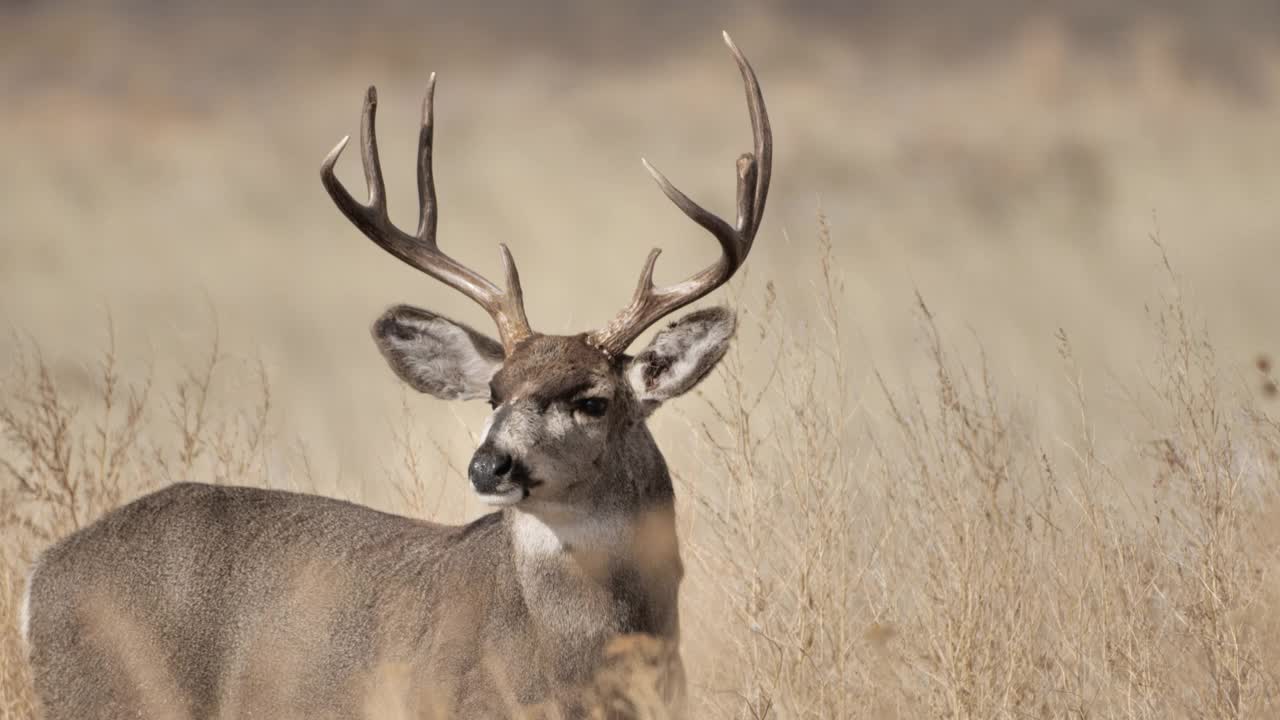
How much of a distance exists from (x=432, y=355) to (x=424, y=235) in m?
0.58

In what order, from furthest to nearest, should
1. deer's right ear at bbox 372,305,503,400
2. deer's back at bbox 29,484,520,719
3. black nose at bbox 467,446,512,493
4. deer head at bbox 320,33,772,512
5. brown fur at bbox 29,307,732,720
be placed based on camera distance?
deer's right ear at bbox 372,305,503,400 < deer's back at bbox 29,484,520,719 < brown fur at bbox 29,307,732,720 < deer head at bbox 320,33,772,512 < black nose at bbox 467,446,512,493

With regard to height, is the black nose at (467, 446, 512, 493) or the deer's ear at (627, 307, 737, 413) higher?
the deer's ear at (627, 307, 737, 413)

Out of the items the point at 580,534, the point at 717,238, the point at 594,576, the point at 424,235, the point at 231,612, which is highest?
the point at 717,238

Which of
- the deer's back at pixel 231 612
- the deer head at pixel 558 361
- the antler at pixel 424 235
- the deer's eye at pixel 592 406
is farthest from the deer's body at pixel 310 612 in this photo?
the antler at pixel 424 235

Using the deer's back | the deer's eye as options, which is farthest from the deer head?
the deer's back

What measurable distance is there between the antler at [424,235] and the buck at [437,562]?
1 centimetres

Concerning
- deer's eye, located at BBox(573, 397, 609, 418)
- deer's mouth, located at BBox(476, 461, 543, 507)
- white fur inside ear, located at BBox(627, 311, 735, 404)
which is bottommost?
deer's mouth, located at BBox(476, 461, 543, 507)

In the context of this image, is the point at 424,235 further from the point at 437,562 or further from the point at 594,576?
the point at 594,576

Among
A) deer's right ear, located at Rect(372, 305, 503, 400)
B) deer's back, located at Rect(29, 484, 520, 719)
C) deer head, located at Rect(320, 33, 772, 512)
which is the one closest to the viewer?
deer head, located at Rect(320, 33, 772, 512)

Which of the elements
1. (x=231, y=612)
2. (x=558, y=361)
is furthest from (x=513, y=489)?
(x=231, y=612)

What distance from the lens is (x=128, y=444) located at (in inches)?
318

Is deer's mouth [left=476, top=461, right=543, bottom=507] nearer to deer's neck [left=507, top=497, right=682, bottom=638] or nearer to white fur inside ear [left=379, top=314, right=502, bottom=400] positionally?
deer's neck [left=507, top=497, right=682, bottom=638]

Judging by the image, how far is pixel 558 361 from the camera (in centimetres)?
549

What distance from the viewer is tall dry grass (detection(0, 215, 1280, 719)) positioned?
19.1 feet
